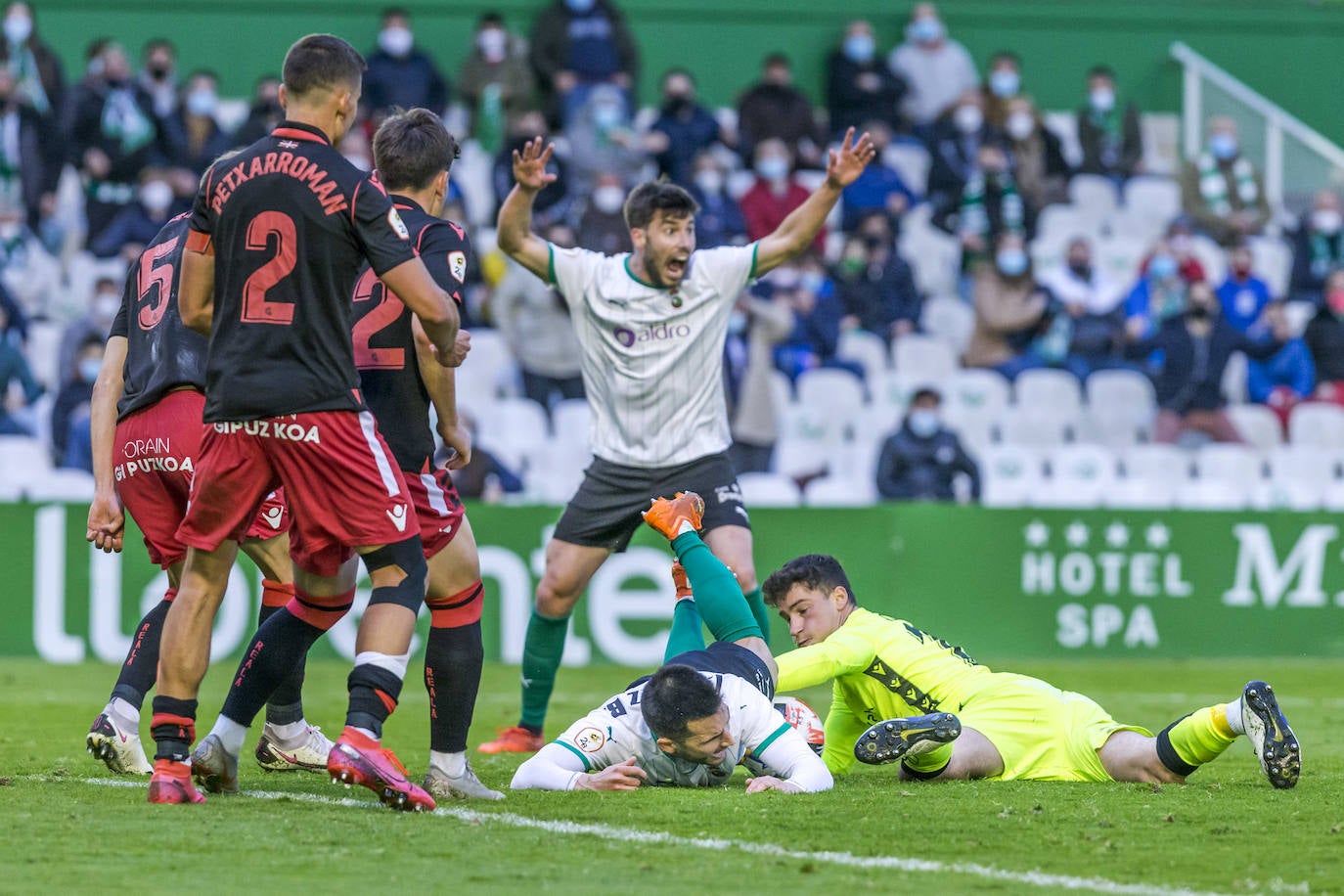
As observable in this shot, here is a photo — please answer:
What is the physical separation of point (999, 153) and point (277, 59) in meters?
7.26

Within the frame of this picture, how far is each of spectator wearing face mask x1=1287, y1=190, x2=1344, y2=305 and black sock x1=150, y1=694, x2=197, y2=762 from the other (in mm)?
14981

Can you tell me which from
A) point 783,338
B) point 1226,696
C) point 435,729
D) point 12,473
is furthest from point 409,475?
point 783,338

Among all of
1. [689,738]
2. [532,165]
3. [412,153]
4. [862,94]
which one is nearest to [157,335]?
[412,153]

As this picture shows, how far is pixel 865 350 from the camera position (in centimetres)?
1611

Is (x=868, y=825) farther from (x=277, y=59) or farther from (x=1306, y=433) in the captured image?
(x=277, y=59)

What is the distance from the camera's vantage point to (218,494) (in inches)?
210

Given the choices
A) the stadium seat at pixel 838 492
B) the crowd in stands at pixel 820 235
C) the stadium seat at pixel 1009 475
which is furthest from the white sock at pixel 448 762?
the stadium seat at pixel 1009 475

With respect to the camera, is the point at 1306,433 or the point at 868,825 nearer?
the point at 868,825

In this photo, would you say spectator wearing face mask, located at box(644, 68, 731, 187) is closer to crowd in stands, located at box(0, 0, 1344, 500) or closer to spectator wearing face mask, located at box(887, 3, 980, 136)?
crowd in stands, located at box(0, 0, 1344, 500)

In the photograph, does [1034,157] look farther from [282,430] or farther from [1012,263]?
[282,430]

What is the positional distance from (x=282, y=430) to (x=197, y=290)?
21.1 inches

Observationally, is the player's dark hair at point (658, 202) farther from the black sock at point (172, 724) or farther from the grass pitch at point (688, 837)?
the black sock at point (172, 724)

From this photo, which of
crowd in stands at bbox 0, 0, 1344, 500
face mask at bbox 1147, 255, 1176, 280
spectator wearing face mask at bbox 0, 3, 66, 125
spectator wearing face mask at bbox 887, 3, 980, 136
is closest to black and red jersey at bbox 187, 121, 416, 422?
crowd in stands at bbox 0, 0, 1344, 500

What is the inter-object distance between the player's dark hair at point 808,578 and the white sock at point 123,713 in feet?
7.66
